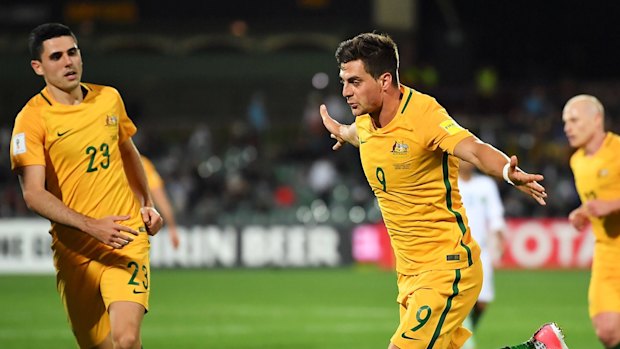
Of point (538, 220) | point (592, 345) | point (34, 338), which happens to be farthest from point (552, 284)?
point (34, 338)

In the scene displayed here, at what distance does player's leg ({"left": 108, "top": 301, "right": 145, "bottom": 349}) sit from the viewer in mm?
7699

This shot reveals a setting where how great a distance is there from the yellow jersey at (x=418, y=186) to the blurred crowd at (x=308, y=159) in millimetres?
16642

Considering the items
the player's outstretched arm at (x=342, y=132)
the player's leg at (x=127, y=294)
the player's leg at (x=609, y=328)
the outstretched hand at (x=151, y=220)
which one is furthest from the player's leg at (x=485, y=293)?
the player's leg at (x=127, y=294)

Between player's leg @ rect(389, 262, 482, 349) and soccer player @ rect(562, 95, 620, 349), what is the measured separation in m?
2.37

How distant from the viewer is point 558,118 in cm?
2802

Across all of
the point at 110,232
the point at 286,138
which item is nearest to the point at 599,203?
the point at 110,232

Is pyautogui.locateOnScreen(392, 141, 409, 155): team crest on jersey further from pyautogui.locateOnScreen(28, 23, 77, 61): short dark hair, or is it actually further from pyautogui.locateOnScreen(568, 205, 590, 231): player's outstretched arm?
pyautogui.locateOnScreen(568, 205, 590, 231): player's outstretched arm

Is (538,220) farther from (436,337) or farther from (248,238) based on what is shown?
(436,337)

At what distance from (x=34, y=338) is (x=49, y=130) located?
663cm

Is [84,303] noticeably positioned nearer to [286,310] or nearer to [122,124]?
[122,124]

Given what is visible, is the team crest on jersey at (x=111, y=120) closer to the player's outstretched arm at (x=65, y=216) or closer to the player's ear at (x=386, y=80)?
the player's outstretched arm at (x=65, y=216)

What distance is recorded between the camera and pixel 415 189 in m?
7.26

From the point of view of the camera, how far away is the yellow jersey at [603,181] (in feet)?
31.7

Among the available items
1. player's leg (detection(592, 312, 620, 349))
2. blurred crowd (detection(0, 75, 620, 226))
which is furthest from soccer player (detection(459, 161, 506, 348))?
blurred crowd (detection(0, 75, 620, 226))
